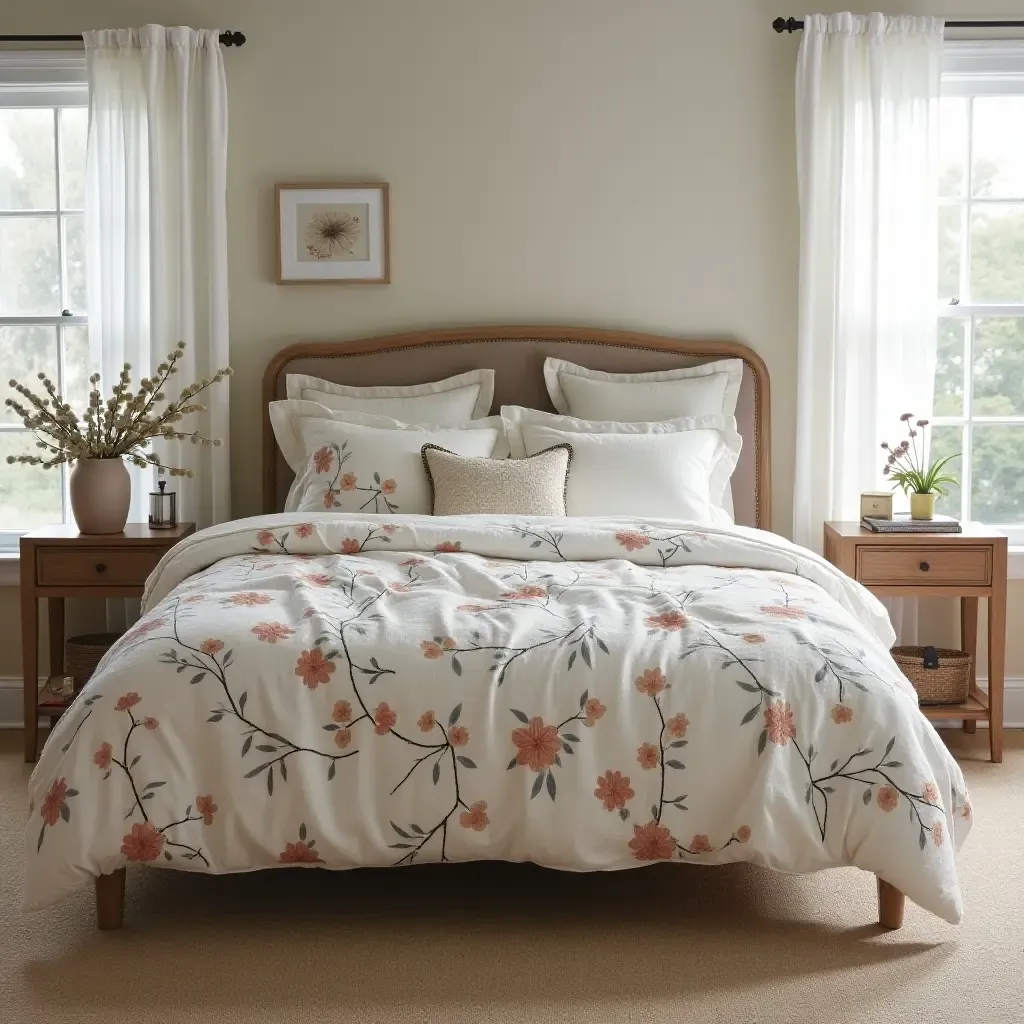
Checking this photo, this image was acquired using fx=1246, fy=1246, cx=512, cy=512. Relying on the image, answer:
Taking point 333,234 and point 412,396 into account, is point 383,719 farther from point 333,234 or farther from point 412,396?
point 333,234

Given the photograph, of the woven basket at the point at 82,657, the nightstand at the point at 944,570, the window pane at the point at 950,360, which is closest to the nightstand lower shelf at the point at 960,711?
the nightstand at the point at 944,570

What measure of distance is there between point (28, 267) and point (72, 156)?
43 cm

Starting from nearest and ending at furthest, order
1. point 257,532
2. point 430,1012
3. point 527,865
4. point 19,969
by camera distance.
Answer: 1. point 430,1012
2. point 19,969
3. point 527,865
4. point 257,532

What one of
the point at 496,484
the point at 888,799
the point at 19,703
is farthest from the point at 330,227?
the point at 888,799

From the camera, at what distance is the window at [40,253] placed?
14.5 ft

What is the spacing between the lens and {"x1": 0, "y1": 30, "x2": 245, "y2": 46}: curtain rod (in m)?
4.23

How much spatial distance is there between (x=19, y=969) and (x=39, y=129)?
3.09 meters

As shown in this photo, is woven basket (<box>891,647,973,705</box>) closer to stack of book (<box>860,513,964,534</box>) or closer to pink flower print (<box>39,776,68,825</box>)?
stack of book (<box>860,513,964,534</box>)

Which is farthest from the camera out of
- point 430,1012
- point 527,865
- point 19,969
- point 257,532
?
point 257,532

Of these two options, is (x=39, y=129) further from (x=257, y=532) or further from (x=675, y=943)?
(x=675, y=943)

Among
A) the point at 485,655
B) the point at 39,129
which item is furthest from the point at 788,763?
the point at 39,129

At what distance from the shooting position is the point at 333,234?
4.39 meters

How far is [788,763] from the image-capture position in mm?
2383

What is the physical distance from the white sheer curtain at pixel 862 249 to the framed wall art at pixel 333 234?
148 cm
